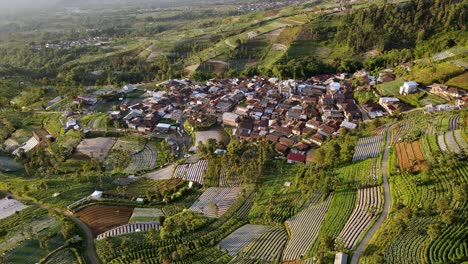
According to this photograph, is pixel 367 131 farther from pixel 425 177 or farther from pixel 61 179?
pixel 61 179

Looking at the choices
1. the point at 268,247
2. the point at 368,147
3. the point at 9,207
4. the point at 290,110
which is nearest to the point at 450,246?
the point at 268,247

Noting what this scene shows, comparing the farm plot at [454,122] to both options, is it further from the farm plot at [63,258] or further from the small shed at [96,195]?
the farm plot at [63,258]

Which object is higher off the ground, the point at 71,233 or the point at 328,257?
the point at 328,257

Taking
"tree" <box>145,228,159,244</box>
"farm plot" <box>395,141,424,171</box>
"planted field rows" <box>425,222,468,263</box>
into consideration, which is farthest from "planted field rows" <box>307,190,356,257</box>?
"tree" <box>145,228,159,244</box>

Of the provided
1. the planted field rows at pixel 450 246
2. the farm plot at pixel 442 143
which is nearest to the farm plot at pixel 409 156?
the farm plot at pixel 442 143

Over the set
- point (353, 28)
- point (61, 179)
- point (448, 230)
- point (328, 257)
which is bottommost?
point (61, 179)

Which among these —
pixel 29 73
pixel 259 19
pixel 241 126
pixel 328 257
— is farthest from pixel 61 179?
pixel 259 19

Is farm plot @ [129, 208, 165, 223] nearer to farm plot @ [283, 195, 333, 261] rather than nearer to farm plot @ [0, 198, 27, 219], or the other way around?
farm plot @ [0, 198, 27, 219]
